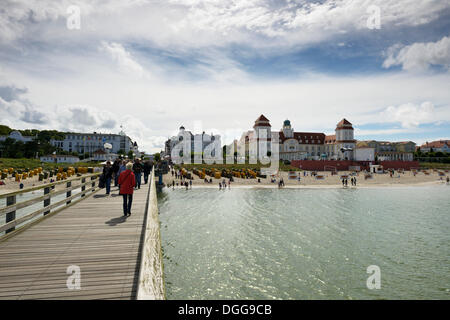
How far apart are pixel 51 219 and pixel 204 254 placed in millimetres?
8637

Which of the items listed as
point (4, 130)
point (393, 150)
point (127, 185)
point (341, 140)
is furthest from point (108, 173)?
point (4, 130)

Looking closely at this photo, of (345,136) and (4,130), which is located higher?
(4,130)

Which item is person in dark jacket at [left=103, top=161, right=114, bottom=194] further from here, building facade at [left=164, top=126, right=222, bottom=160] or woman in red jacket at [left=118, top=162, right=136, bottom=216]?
building facade at [left=164, top=126, right=222, bottom=160]

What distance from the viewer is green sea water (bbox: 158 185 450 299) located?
36.6ft

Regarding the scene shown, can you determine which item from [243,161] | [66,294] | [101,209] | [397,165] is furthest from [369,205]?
[397,165]

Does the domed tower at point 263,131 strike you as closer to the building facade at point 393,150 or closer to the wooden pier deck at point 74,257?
the building facade at point 393,150

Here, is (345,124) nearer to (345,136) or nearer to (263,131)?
(345,136)

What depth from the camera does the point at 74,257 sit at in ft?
19.6

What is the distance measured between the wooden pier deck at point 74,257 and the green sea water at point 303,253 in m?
4.76

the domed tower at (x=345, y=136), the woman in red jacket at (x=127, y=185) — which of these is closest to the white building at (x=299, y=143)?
the domed tower at (x=345, y=136)

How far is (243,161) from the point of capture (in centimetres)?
10538

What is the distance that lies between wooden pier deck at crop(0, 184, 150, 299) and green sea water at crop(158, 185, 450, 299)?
4.76 metres

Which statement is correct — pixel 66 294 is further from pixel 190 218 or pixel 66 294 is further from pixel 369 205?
pixel 369 205

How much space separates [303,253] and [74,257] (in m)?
12.9
